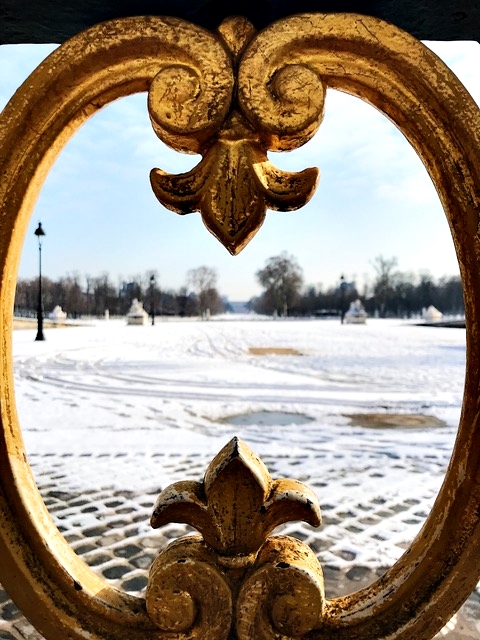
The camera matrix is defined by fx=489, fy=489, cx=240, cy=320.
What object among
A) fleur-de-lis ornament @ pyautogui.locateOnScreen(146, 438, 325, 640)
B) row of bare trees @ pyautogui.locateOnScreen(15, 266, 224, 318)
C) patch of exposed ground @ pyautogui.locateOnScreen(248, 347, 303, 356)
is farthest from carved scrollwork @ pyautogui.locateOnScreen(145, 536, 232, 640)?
row of bare trees @ pyautogui.locateOnScreen(15, 266, 224, 318)

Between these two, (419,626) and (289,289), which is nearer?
(419,626)

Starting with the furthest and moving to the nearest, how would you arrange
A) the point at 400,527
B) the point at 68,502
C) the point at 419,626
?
the point at 68,502
the point at 400,527
the point at 419,626

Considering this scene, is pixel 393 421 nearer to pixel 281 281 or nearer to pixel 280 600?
pixel 280 600

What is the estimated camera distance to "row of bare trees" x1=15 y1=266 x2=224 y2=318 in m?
53.7

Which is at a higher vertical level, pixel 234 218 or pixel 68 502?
pixel 234 218

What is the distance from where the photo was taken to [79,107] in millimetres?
771

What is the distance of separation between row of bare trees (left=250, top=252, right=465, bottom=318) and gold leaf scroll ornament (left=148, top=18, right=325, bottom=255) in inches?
2090

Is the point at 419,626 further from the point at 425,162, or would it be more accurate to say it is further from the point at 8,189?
the point at 8,189

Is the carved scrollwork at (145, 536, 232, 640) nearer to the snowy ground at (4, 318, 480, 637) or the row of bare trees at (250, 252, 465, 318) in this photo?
the snowy ground at (4, 318, 480, 637)

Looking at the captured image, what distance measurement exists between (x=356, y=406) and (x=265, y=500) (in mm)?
5955

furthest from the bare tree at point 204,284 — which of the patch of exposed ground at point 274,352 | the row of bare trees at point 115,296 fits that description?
the patch of exposed ground at point 274,352

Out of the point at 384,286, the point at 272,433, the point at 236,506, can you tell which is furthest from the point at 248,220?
the point at 384,286

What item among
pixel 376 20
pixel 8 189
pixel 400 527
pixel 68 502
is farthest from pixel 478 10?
pixel 68 502

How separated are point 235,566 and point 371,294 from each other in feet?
200
